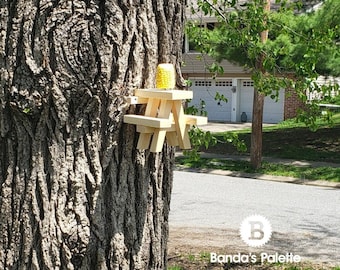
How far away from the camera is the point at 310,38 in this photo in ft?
18.2

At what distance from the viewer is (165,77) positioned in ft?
8.07

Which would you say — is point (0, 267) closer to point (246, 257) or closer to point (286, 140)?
point (246, 257)

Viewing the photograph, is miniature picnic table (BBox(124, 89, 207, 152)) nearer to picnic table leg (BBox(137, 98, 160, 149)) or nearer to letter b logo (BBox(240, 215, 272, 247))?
picnic table leg (BBox(137, 98, 160, 149))

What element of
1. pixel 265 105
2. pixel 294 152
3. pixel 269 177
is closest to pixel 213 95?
pixel 265 105

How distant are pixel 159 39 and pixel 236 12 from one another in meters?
3.90

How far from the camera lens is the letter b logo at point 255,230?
22.7 ft

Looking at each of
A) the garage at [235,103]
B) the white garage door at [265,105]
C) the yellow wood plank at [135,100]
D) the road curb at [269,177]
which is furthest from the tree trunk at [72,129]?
the white garage door at [265,105]

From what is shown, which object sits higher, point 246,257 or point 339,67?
point 339,67

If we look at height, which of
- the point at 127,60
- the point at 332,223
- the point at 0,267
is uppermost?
the point at 127,60

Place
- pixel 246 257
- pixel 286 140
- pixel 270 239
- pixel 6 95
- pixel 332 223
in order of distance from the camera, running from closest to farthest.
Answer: pixel 6 95 → pixel 246 257 → pixel 270 239 → pixel 332 223 → pixel 286 140

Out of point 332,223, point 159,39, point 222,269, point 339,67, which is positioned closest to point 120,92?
point 159,39

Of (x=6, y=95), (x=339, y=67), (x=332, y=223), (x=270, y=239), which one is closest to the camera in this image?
(x=6, y=95)

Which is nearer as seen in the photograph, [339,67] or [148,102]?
[148,102]

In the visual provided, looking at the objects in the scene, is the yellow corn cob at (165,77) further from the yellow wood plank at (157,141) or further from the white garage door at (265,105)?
the white garage door at (265,105)
